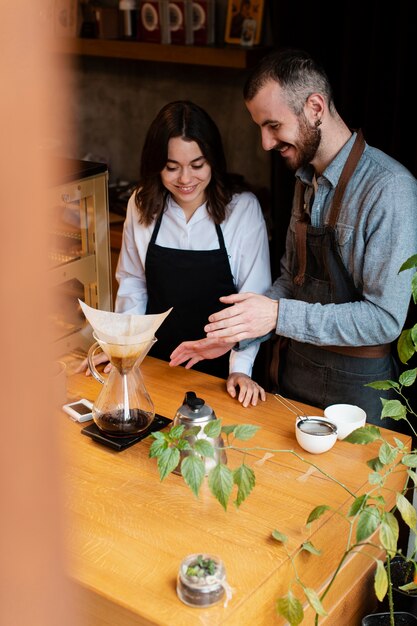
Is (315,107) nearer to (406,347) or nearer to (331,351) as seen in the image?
(331,351)

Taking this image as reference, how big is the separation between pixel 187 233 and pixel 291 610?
156cm

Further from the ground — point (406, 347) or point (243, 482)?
point (406, 347)

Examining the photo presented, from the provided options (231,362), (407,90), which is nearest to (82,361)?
(231,362)

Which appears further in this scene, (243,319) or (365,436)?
(243,319)

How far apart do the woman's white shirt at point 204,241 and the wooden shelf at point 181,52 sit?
1.20 metres

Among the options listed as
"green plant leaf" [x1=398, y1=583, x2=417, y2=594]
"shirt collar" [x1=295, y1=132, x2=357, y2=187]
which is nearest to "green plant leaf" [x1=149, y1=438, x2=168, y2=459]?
"green plant leaf" [x1=398, y1=583, x2=417, y2=594]

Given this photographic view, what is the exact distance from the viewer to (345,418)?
198 cm

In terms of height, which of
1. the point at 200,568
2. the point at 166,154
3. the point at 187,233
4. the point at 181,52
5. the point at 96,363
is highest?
the point at 181,52

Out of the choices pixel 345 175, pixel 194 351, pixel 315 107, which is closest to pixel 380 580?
pixel 194 351

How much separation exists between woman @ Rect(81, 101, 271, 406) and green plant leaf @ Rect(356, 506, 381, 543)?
1249 millimetres

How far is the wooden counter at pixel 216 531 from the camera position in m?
1.38

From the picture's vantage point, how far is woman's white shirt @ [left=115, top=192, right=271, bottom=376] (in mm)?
2594

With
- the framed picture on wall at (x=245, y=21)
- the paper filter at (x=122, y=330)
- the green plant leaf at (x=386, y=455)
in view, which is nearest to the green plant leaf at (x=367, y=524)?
the green plant leaf at (x=386, y=455)

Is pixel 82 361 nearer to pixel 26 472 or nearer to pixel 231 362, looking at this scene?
pixel 231 362
